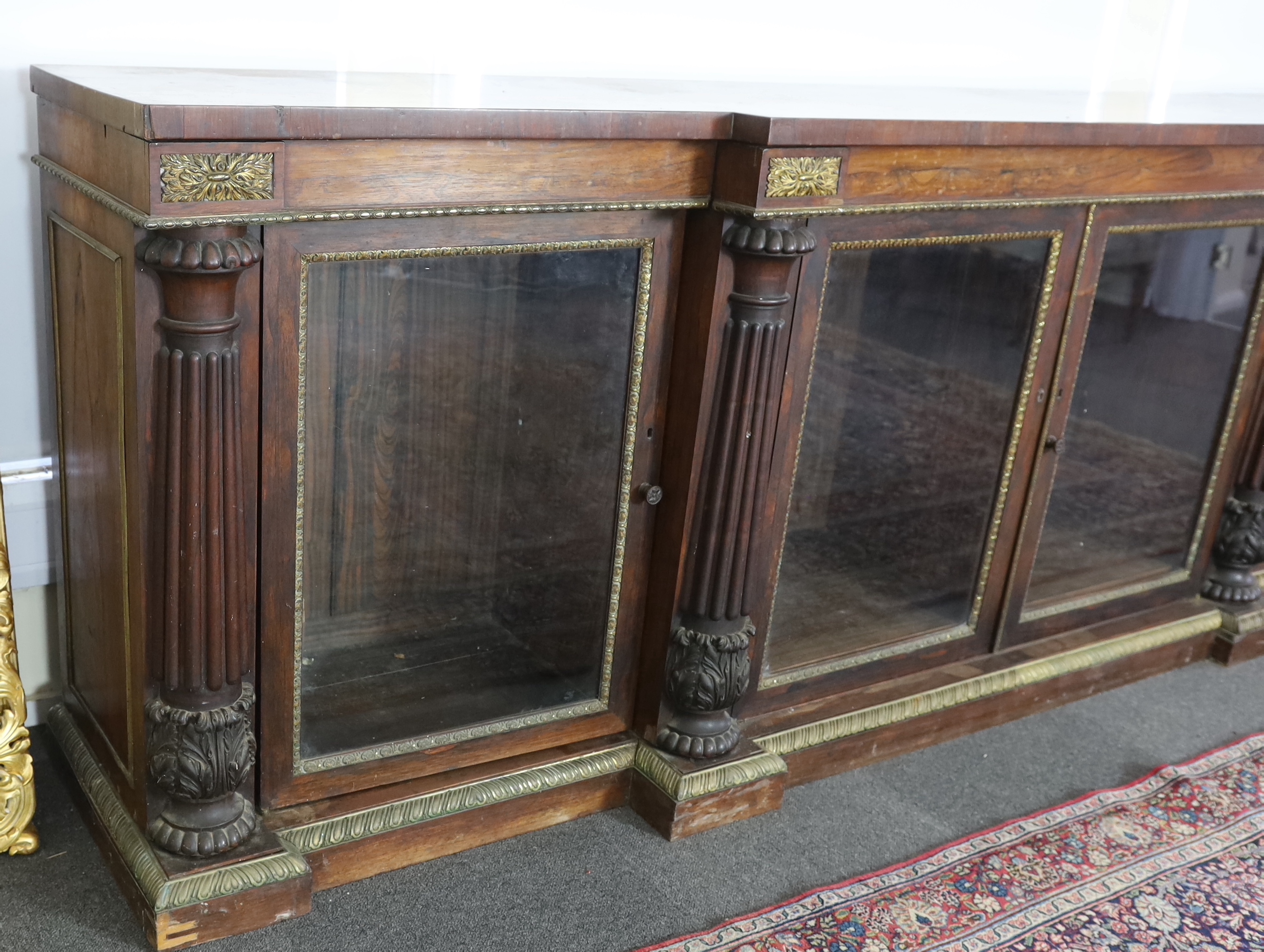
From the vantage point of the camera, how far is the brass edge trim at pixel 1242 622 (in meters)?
2.86

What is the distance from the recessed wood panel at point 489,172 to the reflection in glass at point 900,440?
0.33 metres

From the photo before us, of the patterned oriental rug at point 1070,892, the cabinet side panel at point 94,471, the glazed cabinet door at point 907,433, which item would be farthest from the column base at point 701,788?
the cabinet side panel at point 94,471

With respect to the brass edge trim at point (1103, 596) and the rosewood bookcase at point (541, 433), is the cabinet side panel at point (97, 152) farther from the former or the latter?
the brass edge trim at point (1103, 596)

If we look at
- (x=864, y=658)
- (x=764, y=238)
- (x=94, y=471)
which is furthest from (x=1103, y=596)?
(x=94, y=471)

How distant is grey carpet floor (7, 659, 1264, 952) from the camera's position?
1.82 meters

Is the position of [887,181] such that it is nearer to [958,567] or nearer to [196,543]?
[958,567]

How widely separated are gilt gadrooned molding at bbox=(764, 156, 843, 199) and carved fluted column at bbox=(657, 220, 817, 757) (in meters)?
0.05

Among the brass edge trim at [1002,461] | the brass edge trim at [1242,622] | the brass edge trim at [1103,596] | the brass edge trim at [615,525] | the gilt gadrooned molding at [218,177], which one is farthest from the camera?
the brass edge trim at [1242,622]

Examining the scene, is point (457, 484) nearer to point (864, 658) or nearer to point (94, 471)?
point (94, 471)

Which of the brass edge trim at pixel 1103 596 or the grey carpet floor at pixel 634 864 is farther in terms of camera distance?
the brass edge trim at pixel 1103 596

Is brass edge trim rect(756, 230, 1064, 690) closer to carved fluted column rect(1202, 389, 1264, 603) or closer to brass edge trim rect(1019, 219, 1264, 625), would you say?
brass edge trim rect(1019, 219, 1264, 625)

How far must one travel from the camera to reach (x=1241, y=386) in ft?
8.60

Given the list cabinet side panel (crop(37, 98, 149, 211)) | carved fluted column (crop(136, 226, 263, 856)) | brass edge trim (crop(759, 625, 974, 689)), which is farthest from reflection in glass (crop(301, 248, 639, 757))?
brass edge trim (crop(759, 625, 974, 689))

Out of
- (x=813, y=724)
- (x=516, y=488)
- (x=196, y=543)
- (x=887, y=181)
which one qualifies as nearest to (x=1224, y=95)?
(x=887, y=181)
